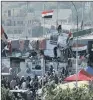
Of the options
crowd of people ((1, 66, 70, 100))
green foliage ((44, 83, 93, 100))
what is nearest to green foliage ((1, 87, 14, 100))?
green foliage ((44, 83, 93, 100))

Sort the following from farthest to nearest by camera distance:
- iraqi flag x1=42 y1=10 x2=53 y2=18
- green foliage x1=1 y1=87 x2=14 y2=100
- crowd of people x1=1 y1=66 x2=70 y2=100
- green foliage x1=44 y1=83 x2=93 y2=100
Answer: iraqi flag x1=42 y1=10 x2=53 y2=18 → crowd of people x1=1 y1=66 x2=70 y2=100 → green foliage x1=1 y1=87 x2=14 y2=100 → green foliage x1=44 y1=83 x2=93 y2=100

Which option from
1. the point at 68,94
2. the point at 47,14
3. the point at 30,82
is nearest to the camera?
the point at 68,94

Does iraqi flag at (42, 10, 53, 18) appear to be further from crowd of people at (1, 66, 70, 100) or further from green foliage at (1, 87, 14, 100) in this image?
green foliage at (1, 87, 14, 100)

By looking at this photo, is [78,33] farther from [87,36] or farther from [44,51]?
[44,51]

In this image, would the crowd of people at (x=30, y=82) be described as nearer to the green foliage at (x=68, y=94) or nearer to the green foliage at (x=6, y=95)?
the green foliage at (x=6, y=95)

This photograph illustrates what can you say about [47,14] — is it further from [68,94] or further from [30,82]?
[68,94]

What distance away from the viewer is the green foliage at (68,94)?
28.0 feet

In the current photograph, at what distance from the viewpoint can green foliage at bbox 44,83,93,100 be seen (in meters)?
8.53

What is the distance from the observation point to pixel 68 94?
8594 millimetres

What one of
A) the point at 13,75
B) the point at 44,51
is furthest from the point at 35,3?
the point at 13,75

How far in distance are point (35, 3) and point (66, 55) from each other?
3012 millimetres

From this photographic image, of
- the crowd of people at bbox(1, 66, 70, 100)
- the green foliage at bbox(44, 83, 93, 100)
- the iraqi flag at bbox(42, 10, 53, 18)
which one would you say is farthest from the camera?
the iraqi flag at bbox(42, 10, 53, 18)

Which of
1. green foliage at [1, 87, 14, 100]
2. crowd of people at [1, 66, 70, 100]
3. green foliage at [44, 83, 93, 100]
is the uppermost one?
green foliage at [44, 83, 93, 100]

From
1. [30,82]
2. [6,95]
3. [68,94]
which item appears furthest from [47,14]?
[68,94]
